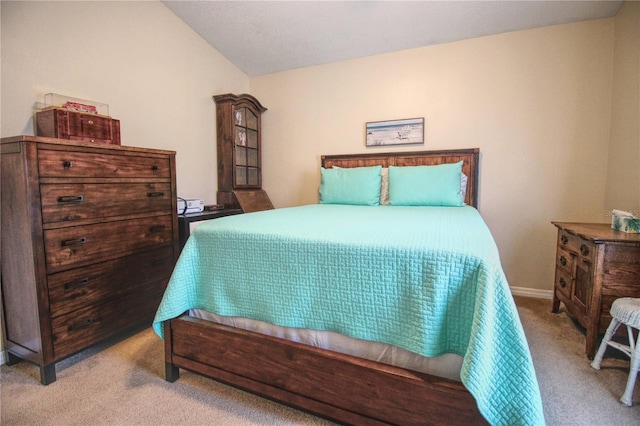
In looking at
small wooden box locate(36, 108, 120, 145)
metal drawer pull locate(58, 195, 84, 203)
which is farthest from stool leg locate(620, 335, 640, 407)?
small wooden box locate(36, 108, 120, 145)

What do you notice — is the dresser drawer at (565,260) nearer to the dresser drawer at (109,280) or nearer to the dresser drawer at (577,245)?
the dresser drawer at (577,245)

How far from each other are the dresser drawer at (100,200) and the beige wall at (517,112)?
1.93 meters

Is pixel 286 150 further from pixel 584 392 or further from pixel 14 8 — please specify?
pixel 584 392

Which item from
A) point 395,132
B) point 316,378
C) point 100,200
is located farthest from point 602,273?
point 100,200

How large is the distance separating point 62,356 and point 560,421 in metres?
2.31

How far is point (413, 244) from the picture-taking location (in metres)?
1.11

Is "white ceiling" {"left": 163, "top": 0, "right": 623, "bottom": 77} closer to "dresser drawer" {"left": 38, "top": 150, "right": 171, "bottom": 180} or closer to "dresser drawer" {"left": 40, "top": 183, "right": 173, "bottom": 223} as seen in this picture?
"dresser drawer" {"left": 38, "top": 150, "right": 171, "bottom": 180}

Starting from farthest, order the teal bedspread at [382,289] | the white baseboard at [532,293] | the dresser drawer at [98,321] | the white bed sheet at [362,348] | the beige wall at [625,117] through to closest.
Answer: the white baseboard at [532,293] < the beige wall at [625,117] < the dresser drawer at [98,321] < the white bed sheet at [362,348] < the teal bedspread at [382,289]

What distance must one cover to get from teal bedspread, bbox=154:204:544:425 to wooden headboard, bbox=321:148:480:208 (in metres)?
1.41

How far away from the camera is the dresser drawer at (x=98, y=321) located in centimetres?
159

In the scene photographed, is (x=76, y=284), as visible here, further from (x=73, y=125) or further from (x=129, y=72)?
(x=129, y=72)

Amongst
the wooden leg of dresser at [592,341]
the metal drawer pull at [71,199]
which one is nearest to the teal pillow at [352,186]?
the wooden leg of dresser at [592,341]

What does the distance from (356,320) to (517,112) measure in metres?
2.49

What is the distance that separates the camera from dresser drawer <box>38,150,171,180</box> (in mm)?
1519
